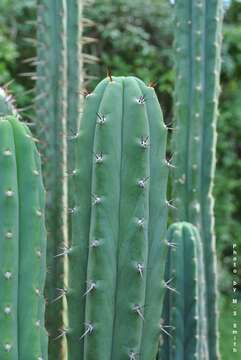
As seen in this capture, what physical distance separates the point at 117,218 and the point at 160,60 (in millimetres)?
5000

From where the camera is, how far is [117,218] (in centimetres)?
246

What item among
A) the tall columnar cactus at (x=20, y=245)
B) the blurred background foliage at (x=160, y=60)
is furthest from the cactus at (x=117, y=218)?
the blurred background foliage at (x=160, y=60)

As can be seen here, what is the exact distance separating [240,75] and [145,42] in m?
0.96

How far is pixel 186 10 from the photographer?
369cm

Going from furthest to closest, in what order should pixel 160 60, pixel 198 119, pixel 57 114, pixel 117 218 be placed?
pixel 160 60 → pixel 198 119 → pixel 57 114 → pixel 117 218

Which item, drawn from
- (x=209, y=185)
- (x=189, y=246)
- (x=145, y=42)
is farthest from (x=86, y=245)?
(x=145, y=42)

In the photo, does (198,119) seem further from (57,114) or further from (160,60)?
(160,60)

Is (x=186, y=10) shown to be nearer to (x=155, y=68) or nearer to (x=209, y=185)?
(x=209, y=185)

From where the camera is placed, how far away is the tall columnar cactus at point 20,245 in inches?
87.6

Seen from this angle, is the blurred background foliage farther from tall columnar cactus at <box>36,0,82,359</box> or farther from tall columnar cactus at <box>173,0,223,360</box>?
tall columnar cactus at <box>36,0,82,359</box>

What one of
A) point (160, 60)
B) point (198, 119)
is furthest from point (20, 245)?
point (160, 60)

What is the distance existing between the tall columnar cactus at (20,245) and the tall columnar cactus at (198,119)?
140 centimetres

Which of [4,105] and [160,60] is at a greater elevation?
[160,60]

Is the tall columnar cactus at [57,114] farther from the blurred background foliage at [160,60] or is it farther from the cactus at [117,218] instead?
the blurred background foliage at [160,60]
